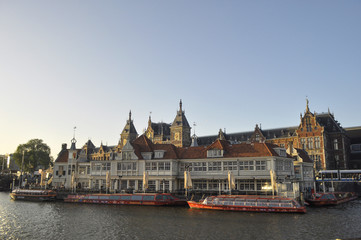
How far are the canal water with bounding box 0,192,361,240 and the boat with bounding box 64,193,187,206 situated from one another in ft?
28.7

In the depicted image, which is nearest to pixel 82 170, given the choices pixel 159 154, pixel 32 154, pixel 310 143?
pixel 159 154

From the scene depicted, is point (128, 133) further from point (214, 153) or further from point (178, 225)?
point (178, 225)

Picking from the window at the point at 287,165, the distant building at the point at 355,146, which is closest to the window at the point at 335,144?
the distant building at the point at 355,146

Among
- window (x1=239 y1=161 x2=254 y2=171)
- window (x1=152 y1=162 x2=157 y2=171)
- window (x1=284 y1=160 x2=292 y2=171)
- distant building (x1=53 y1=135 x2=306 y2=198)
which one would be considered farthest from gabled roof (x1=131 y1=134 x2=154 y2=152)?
window (x1=284 y1=160 x2=292 y2=171)

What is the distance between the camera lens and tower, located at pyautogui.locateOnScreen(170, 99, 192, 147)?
10775 cm

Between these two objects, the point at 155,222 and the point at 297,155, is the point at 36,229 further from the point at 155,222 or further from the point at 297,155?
the point at 297,155

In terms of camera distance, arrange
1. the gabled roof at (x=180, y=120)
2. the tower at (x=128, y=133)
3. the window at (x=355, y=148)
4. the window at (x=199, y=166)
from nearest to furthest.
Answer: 1. the window at (x=199, y=166)
2. the window at (x=355, y=148)
3. the gabled roof at (x=180, y=120)
4. the tower at (x=128, y=133)

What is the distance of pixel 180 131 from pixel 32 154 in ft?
191

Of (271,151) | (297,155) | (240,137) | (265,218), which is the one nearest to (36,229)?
(265,218)

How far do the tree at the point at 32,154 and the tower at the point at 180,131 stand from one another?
51.6 meters

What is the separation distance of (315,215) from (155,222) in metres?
20.9

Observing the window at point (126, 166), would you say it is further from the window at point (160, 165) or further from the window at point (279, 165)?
the window at point (279, 165)

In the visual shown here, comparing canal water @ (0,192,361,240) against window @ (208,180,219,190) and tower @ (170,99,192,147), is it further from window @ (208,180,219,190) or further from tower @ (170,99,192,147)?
tower @ (170,99,192,147)

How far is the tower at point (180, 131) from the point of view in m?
108
